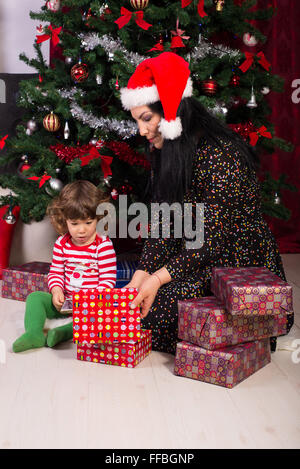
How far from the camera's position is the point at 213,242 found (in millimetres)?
1641

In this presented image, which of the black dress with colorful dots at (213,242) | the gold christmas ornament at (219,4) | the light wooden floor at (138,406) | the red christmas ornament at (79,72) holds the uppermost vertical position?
the gold christmas ornament at (219,4)

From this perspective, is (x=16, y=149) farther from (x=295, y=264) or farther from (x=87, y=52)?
(x=295, y=264)

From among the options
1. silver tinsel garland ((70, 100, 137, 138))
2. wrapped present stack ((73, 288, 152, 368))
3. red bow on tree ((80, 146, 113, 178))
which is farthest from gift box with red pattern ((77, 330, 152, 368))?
silver tinsel garland ((70, 100, 137, 138))

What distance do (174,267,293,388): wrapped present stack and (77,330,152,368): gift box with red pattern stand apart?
5.8 inches

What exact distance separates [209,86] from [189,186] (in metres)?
0.72

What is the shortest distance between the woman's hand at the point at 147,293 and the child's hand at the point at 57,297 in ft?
1.40

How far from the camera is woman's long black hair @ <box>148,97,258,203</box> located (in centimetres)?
169

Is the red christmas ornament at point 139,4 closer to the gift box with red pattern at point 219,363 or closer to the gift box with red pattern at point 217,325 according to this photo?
the gift box with red pattern at point 217,325

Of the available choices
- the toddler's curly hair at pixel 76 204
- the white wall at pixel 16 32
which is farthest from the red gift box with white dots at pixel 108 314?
the white wall at pixel 16 32

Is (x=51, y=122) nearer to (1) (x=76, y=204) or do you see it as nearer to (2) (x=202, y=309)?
(1) (x=76, y=204)

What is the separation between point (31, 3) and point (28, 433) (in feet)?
8.23

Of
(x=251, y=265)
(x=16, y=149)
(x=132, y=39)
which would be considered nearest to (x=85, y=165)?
(x=16, y=149)

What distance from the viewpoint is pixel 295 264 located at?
3.09 metres

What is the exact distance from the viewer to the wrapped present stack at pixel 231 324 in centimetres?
142
